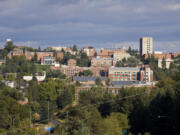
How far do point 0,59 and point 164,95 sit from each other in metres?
94.4

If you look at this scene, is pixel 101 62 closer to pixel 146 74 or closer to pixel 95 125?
pixel 146 74

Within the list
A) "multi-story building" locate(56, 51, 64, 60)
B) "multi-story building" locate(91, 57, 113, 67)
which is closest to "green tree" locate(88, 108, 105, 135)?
"multi-story building" locate(91, 57, 113, 67)

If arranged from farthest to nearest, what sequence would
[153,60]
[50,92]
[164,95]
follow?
1. [153,60]
2. [50,92]
3. [164,95]

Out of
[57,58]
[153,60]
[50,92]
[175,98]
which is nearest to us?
[175,98]

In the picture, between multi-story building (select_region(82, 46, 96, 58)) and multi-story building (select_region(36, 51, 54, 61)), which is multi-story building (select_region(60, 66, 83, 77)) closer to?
multi-story building (select_region(36, 51, 54, 61))

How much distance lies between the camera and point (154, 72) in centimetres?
9806

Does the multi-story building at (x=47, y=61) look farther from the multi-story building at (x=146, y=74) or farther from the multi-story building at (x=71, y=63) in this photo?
the multi-story building at (x=146, y=74)

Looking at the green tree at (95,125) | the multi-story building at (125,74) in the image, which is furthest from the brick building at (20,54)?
the green tree at (95,125)

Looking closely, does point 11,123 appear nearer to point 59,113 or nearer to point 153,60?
point 59,113

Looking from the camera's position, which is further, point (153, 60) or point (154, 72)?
point (153, 60)

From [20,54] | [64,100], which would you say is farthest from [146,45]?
[64,100]

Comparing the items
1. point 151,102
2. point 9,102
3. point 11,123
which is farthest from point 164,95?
point 9,102

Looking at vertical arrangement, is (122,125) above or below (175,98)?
below

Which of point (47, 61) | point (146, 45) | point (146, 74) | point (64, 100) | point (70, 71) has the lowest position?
point (64, 100)
